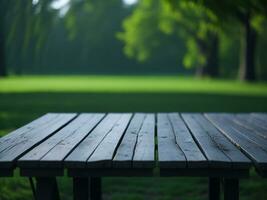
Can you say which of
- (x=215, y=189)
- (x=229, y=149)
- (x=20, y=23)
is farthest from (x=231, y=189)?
(x=20, y=23)

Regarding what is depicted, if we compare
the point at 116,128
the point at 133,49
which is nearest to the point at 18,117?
the point at 116,128

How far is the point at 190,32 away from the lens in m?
49.6

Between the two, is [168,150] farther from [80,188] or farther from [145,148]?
[80,188]

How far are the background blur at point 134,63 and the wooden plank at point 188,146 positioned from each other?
1.05m

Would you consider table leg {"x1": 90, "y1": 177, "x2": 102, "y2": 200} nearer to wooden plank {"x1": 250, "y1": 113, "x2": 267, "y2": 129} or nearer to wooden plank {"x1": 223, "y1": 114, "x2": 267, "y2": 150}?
wooden plank {"x1": 223, "y1": 114, "x2": 267, "y2": 150}

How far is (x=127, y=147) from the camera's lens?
385cm

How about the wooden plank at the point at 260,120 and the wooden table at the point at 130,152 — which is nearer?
the wooden table at the point at 130,152

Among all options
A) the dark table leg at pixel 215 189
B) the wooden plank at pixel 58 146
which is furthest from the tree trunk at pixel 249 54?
the dark table leg at pixel 215 189

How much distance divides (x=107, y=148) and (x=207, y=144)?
0.72m

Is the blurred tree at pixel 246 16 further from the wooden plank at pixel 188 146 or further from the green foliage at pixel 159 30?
the wooden plank at pixel 188 146

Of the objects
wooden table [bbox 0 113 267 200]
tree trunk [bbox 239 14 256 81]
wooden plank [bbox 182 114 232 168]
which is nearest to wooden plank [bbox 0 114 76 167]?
wooden table [bbox 0 113 267 200]

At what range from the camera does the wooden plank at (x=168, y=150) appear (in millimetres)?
3268

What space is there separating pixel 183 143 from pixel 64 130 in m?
1.26

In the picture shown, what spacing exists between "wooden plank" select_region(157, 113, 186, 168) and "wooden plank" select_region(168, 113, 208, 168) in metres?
0.03
